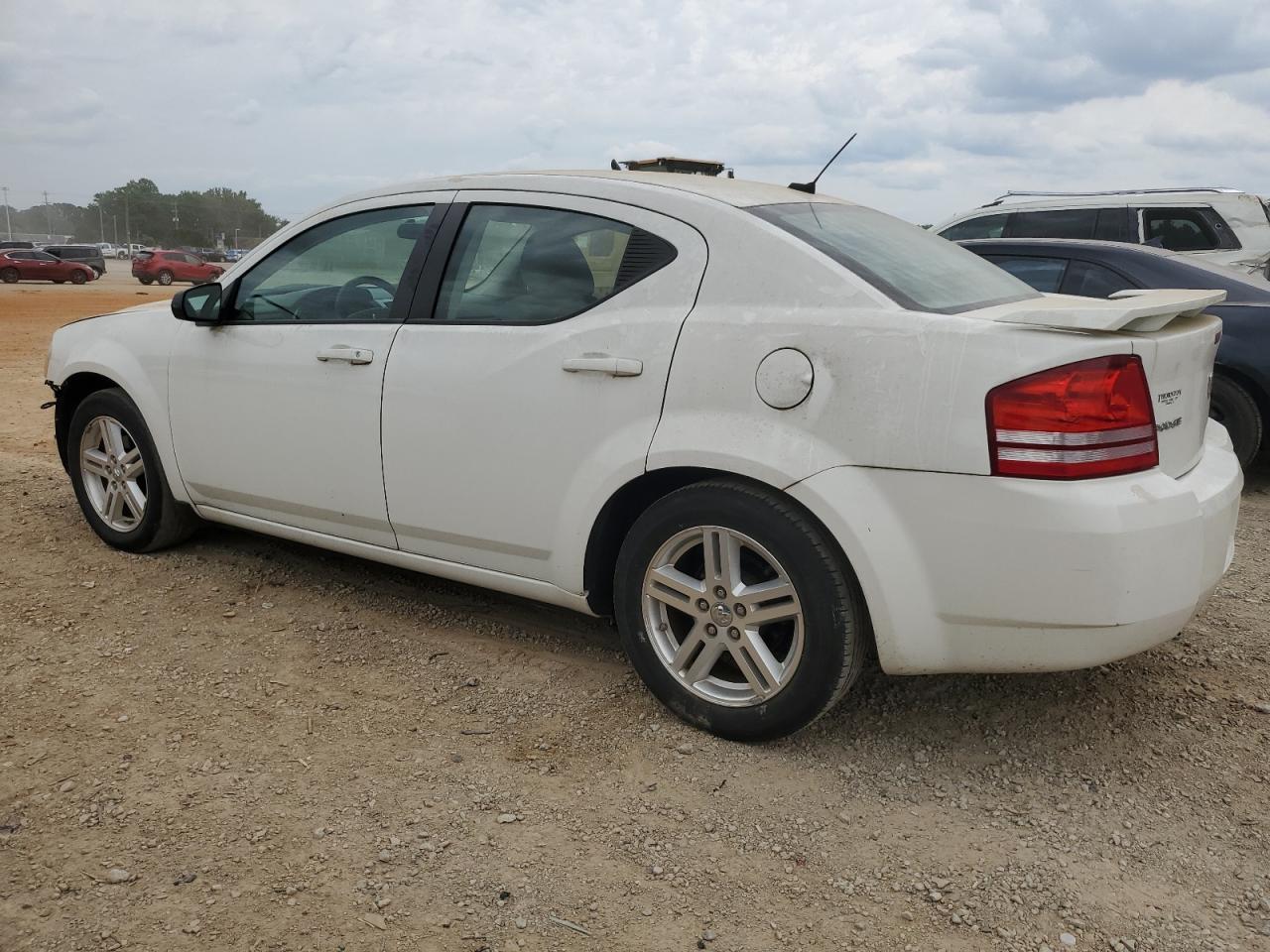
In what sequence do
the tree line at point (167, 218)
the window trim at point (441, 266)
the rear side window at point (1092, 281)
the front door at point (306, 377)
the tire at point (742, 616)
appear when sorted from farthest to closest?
the tree line at point (167, 218)
the rear side window at point (1092, 281)
the front door at point (306, 377)
the window trim at point (441, 266)
the tire at point (742, 616)

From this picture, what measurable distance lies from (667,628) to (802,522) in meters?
0.62

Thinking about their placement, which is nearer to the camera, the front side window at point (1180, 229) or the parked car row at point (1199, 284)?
the parked car row at point (1199, 284)

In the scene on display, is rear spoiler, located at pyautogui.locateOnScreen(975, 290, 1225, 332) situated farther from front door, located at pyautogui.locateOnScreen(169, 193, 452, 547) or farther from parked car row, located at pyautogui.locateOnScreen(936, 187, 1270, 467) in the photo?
parked car row, located at pyautogui.locateOnScreen(936, 187, 1270, 467)

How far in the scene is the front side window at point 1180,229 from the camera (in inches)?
377

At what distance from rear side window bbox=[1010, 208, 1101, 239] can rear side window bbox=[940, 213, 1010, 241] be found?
4.6 inches

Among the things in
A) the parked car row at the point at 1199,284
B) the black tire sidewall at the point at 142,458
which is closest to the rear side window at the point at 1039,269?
the parked car row at the point at 1199,284

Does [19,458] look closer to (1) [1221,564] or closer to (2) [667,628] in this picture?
(2) [667,628]

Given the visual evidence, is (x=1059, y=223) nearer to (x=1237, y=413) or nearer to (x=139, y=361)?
(x=1237, y=413)

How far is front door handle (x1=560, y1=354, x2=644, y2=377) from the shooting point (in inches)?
122

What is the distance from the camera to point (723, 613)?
3.05 m

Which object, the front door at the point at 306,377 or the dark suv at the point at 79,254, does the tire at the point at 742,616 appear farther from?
the dark suv at the point at 79,254

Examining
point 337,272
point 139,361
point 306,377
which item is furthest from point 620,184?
point 139,361

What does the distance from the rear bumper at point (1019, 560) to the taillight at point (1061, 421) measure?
0.04m

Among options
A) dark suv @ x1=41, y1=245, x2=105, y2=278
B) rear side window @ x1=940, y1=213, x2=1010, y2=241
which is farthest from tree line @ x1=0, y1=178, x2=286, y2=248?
rear side window @ x1=940, y1=213, x2=1010, y2=241
